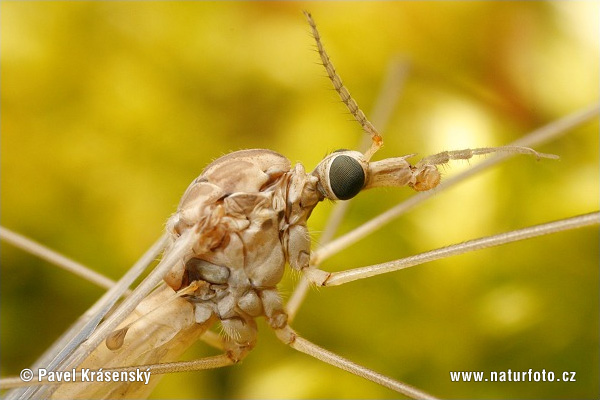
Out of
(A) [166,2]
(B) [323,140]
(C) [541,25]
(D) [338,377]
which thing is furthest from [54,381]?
(C) [541,25]

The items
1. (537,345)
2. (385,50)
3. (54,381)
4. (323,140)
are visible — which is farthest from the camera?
(385,50)

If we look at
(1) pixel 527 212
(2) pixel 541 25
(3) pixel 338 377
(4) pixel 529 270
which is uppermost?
(2) pixel 541 25

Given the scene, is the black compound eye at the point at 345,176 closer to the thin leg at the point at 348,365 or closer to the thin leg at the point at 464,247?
the thin leg at the point at 464,247

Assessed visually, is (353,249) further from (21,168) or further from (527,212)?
(21,168)

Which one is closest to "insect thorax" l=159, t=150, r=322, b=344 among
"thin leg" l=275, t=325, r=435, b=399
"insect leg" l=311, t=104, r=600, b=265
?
"thin leg" l=275, t=325, r=435, b=399

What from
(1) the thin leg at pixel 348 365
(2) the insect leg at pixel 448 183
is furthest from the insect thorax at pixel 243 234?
(2) the insect leg at pixel 448 183

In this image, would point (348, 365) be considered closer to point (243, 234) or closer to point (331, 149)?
point (243, 234)
